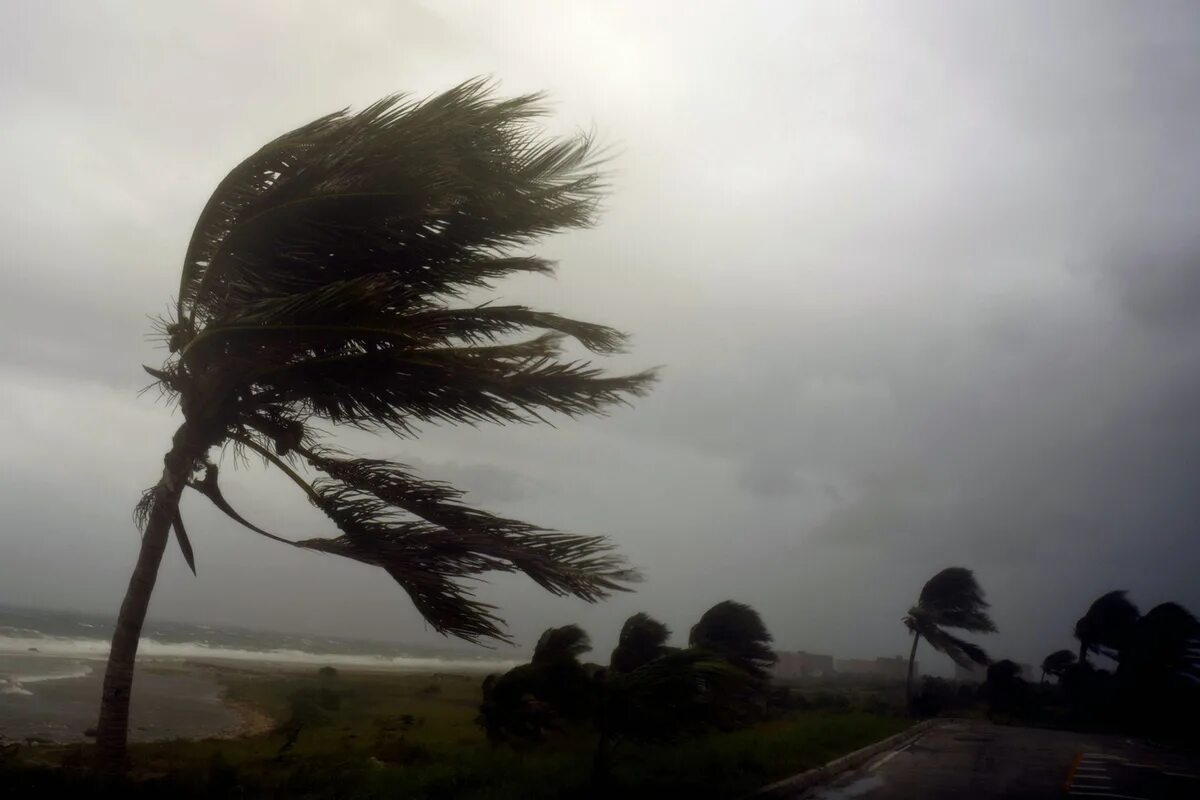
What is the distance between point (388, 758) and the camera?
746 cm

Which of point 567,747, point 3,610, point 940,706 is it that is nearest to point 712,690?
point 567,747

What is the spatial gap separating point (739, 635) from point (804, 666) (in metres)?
4.21

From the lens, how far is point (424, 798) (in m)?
6.63

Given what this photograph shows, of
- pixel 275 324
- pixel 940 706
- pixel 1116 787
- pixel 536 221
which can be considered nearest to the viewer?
pixel 275 324

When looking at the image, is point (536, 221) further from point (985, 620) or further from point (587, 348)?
point (985, 620)

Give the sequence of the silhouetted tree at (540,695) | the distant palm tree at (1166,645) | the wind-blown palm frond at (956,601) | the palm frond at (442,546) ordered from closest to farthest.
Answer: the palm frond at (442,546)
the silhouetted tree at (540,695)
the distant palm tree at (1166,645)
the wind-blown palm frond at (956,601)

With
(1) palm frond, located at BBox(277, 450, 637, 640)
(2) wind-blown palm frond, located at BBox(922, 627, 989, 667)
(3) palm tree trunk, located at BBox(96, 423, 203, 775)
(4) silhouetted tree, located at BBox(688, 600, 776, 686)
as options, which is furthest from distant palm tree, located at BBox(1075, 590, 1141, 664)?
(3) palm tree trunk, located at BBox(96, 423, 203, 775)

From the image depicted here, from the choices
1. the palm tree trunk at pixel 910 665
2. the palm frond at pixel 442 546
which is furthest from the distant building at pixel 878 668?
the palm frond at pixel 442 546

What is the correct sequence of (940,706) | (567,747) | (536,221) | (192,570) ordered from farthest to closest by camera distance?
(940,706)
(567,747)
(536,221)
(192,570)

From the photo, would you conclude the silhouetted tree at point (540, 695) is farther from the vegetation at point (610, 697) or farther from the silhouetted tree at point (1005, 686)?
the silhouetted tree at point (1005, 686)

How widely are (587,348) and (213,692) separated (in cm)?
546

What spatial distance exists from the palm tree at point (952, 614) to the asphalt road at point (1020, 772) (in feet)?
5.35

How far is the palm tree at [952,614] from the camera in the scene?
1562 centimetres

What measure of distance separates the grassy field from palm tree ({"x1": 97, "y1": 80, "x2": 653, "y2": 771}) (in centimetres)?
57
